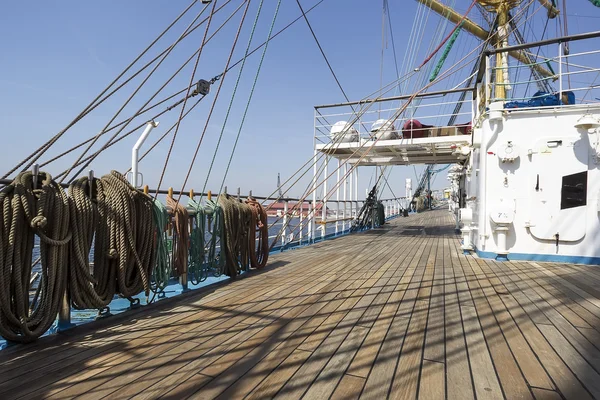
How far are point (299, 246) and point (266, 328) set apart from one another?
15.9 feet

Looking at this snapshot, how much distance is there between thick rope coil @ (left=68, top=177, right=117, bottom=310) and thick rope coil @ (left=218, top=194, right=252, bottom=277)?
1460mm

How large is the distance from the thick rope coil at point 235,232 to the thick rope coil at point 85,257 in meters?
1.46

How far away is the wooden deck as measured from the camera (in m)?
1.59

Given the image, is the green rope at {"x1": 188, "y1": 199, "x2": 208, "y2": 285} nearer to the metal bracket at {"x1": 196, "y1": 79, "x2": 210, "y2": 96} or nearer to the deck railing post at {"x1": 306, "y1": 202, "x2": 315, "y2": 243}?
the metal bracket at {"x1": 196, "y1": 79, "x2": 210, "y2": 96}

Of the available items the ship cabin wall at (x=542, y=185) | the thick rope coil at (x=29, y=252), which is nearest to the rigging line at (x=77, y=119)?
the thick rope coil at (x=29, y=252)

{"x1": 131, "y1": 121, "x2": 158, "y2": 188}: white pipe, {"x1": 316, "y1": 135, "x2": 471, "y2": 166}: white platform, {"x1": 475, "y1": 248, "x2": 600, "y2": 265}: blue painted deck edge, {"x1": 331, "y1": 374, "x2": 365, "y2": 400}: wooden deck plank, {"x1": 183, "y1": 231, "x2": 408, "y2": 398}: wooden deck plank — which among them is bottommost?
{"x1": 331, "y1": 374, "x2": 365, "y2": 400}: wooden deck plank

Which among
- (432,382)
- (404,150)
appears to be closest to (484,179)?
(404,150)

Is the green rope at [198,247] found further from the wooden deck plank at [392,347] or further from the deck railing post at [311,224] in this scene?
the deck railing post at [311,224]

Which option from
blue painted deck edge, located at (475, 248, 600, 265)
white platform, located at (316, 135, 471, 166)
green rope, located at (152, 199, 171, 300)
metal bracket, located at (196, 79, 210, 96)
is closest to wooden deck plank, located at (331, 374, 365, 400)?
green rope, located at (152, 199, 171, 300)

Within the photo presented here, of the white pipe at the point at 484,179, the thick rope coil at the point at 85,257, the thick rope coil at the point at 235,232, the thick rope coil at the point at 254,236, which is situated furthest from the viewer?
the white pipe at the point at 484,179

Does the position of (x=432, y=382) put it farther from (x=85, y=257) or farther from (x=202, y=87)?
(x=202, y=87)

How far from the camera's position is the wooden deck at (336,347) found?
62.5 inches

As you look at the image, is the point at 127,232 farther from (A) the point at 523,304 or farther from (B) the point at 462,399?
(A) the point at 523,304

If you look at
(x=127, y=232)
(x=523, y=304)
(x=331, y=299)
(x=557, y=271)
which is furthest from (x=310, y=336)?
(x=557, y=271)
